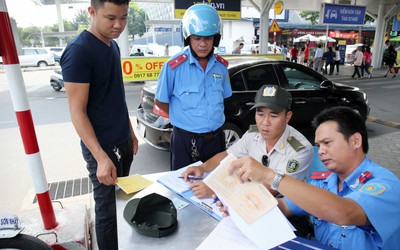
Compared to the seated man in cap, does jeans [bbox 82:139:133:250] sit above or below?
below

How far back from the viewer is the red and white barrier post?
5.24 feet

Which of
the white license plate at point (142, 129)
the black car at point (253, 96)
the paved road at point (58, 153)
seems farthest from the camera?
the white license plate at point (142, 129)

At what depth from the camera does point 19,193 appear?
3.28 metres

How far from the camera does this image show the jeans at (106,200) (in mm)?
1763

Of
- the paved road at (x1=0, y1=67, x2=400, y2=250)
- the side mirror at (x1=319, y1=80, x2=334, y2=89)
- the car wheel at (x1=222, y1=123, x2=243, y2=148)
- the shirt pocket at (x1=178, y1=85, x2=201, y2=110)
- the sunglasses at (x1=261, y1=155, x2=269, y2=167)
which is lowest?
the paved road at (x1=0, y1=67, x2=400, y2=250)

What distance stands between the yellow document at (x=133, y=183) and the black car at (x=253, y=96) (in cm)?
186

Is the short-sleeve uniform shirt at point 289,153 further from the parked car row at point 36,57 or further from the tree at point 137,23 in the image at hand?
the tree at point 137,23

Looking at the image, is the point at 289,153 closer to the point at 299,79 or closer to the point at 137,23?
the point at 299,79

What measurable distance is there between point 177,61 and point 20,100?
3.53ft

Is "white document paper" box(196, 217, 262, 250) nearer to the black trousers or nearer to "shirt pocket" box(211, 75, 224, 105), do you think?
the black trousers

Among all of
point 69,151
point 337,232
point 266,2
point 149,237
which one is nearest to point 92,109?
point 149,237

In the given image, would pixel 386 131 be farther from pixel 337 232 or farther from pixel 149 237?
pixel 149 237

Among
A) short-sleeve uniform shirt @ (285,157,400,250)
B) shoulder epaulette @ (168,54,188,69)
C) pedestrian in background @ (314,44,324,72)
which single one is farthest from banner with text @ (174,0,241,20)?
short-sleeve uniform shirt @ (285,157,400,250)

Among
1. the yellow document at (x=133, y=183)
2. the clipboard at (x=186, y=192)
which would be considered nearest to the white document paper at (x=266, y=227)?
the clipboard at (x=186, y=192)
